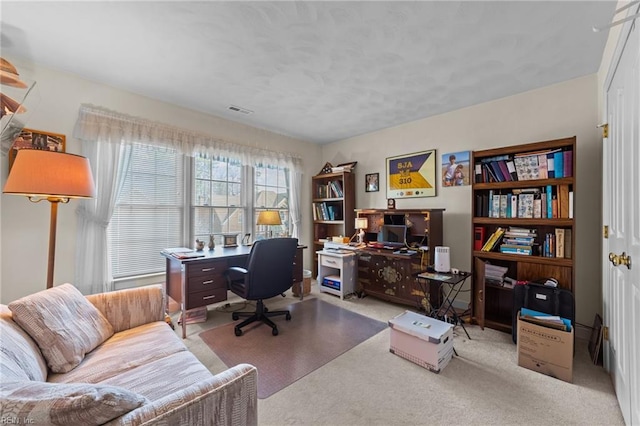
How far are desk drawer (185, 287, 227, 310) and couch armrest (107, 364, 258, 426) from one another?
180cm

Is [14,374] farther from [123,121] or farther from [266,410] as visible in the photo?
[123,121]

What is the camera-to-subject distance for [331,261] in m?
3.80

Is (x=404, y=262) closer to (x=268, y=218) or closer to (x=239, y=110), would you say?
(x=268, y=218)

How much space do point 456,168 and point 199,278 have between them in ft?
10.5

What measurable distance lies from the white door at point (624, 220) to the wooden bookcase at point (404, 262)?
56.4 inches

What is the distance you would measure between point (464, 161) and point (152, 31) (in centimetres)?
333

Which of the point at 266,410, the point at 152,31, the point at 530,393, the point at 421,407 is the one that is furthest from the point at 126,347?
the point at 530,393

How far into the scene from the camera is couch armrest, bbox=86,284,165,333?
176 cm

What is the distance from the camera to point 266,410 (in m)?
1.60

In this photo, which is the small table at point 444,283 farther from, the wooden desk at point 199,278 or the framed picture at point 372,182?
the wooden desk at point 199,278

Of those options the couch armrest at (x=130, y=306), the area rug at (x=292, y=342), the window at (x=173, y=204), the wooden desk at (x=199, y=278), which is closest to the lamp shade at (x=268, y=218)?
the window at (x=173, y=204)

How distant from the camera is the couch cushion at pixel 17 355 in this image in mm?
907

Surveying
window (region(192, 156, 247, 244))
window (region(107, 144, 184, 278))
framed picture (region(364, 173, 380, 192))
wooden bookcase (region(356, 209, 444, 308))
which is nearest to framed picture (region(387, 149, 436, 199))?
framed picture (region(364, 173, 380, 192))

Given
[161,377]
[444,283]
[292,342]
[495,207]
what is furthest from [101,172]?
[495,207]
